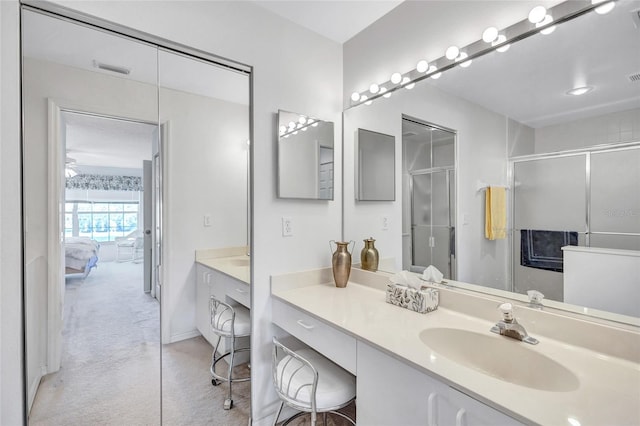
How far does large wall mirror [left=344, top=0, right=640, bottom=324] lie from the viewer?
1.05m

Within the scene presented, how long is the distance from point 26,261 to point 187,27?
131 cm

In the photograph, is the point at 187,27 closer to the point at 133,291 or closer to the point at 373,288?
the point at 133,291

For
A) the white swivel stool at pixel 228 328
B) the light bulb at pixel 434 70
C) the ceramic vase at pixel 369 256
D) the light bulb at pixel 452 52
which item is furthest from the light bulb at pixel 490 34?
the white swivel stool at pixel 228 328

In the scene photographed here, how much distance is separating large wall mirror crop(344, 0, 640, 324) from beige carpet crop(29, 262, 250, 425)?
1.55 meters

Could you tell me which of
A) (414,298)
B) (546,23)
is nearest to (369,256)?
(414,298)

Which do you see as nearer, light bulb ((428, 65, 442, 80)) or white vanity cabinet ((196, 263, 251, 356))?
light bulb ((428, 65, 442, 80))

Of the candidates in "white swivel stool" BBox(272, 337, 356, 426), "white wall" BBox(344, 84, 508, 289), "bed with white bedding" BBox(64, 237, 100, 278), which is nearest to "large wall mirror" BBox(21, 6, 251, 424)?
"bed with white bedding" BBox(64, 237, 100, 278)

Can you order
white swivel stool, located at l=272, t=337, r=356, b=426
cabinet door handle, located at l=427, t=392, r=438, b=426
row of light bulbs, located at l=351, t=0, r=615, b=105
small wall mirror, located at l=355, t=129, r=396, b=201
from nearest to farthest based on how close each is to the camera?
cabinet door handle, located at l=427, t=392, r=438, b=426 → row of light bulbs, located at l=351, t=0, r=615, b=105 → white swivel stool, located at l=272, t=337, r=356, b=426 → small wall mirror, located at l=355, t=129, r=396, b=201

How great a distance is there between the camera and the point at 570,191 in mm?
1186

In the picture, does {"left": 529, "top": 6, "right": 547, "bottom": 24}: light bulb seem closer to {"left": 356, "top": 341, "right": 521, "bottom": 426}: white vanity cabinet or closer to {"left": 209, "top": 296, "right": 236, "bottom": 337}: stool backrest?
Answer: {"left": 356, "top": 341, "right": 521, "bottom": 426}: white vanity cabinet

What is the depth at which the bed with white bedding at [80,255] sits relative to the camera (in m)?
1.34

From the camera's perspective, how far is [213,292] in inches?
68.7

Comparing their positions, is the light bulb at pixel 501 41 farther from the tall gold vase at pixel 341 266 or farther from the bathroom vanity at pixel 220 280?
the bathroom vanity at pixel 220 280

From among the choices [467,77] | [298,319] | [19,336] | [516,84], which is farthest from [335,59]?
[19,336]
